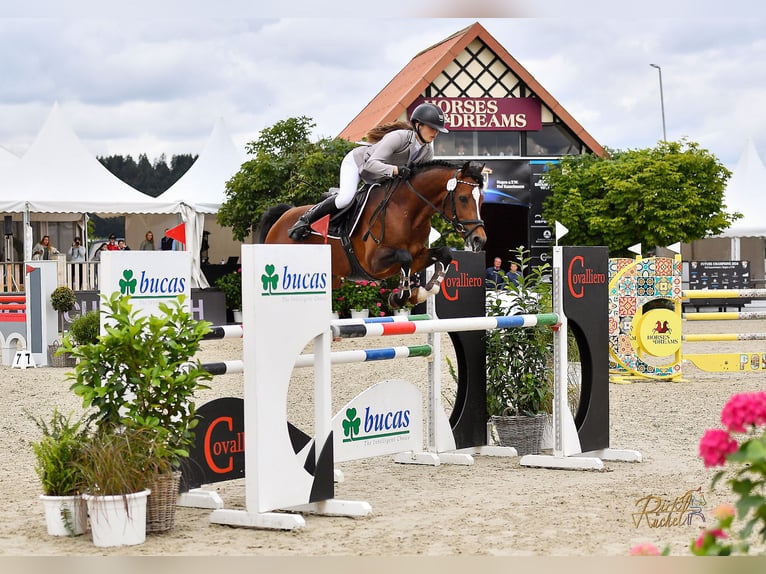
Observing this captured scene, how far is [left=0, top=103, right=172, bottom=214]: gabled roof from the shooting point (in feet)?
48.9

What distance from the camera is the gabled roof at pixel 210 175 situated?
53.8ft

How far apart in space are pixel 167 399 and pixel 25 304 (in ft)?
28.1

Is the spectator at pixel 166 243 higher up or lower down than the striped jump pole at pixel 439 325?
higher up

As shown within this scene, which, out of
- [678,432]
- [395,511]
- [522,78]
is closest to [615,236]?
[522,78]

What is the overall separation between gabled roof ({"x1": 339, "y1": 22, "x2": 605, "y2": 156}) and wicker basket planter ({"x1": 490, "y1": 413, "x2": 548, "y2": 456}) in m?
12.6

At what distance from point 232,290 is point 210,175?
211 cm

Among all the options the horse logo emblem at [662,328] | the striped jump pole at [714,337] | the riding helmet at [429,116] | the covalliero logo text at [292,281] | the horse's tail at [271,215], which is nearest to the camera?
the covalliero logo text at [292,281]

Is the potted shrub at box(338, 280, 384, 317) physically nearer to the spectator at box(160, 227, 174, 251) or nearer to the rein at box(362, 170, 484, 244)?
the spectator at box(160, 227, 174, 251)

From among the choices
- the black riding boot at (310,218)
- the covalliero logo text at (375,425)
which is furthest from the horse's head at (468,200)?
Result: the covalliero logo text at (375,425)

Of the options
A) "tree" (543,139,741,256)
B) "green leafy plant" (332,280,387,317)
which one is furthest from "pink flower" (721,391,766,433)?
"tree" (543,139,741,256)

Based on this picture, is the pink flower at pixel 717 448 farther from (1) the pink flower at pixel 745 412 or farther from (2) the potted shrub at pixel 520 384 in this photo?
(2) the potted shrub at pixel 520 384

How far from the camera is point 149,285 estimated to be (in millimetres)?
4020

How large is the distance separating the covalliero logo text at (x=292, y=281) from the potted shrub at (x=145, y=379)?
320mm

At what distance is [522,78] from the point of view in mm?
19328
